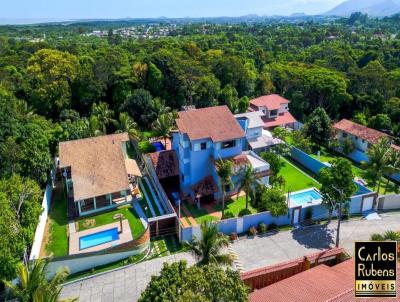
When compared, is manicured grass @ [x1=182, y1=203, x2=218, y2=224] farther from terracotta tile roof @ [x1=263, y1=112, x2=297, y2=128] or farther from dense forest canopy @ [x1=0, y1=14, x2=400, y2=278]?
terracotta tile roof @ [x1=263, y1=112, x2=297, y2=128]

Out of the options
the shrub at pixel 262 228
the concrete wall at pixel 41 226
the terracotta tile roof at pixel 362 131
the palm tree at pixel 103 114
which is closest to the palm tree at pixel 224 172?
the shrub at pixel 262 228

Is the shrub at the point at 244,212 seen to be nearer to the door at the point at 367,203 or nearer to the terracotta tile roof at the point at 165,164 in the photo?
the terracotta tile roof at the point at 165,164

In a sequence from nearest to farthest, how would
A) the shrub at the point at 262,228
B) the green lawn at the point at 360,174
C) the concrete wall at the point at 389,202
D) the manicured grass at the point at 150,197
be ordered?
1. the shrub at the point at 262,228
2. the concrete wall at the point at 389,202
3. the manicured grass at the point at 150,197
4. the green lawn at the point at 360,174

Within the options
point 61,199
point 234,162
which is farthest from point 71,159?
point 234,162

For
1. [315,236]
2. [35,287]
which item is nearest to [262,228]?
[315,236]

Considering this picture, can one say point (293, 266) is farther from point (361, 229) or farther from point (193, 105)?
point (193, 105)

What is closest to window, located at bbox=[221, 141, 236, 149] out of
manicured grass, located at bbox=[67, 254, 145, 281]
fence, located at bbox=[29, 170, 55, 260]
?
manicured grass, located at bbox=[67, 254, 145, 281]
